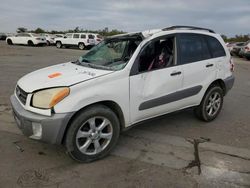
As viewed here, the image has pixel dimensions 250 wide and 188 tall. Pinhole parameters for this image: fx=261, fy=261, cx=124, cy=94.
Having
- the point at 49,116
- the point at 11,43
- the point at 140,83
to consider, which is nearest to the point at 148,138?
the point at 140,83

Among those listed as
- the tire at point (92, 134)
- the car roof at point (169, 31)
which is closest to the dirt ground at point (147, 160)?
the tire at point (92, 134)

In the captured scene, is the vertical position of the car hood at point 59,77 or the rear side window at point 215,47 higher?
the rear side window at point 215,47

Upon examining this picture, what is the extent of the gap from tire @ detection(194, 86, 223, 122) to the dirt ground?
0.59ft

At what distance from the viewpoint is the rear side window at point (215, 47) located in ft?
16.1

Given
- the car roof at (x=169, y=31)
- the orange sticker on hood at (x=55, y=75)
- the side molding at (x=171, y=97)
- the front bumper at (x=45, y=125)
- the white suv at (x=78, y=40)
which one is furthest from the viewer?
the white suv at (x=78, y=40)

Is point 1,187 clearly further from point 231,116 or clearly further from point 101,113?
point 231,116

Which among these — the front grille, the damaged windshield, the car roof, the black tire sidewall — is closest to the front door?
the car roof

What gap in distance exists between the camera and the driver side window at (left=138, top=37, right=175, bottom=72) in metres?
3.92

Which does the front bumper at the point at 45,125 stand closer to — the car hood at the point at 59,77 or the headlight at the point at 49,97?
the headlight at the point at 49,97

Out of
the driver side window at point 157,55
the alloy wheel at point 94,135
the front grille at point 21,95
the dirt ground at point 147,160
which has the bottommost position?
the dirt ground at point 147,160

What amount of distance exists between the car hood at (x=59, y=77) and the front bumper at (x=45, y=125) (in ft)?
1.23

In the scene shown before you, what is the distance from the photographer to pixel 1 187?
2.87 metres

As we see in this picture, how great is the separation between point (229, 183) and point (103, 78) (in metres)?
1.99

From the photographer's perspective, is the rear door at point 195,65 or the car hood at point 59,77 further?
the rear door at point 195,65
